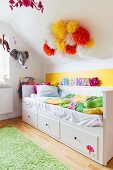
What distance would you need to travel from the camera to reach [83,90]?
9.56 feet

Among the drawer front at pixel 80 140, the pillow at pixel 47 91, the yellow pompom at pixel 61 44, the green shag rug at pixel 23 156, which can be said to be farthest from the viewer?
the pillow at pixel 47 91

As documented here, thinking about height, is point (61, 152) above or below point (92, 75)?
below

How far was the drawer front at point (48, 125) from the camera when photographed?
2379mm

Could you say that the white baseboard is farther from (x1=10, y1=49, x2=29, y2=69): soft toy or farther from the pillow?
(x1=10, y1=49, x2=29, y2=69): soft toy

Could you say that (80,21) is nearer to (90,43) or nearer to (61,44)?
(90,43)

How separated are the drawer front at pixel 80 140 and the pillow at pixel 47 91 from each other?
1042mm

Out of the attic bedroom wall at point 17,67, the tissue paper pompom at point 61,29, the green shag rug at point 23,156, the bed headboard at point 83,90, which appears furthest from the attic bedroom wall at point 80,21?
the green shag rug at point 23,156

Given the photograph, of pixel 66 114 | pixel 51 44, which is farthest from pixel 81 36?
pixel 66 114

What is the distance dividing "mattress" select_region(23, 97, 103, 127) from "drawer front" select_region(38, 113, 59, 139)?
10 centimetres

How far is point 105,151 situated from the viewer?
1.73m

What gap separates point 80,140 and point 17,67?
7.89 ft

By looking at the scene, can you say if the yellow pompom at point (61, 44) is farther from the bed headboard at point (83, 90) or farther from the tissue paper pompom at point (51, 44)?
the bed headboard at point (83, 90)

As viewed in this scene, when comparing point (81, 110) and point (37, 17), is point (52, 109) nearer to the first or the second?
point (81, 110)

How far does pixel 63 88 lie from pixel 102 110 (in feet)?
5.37
